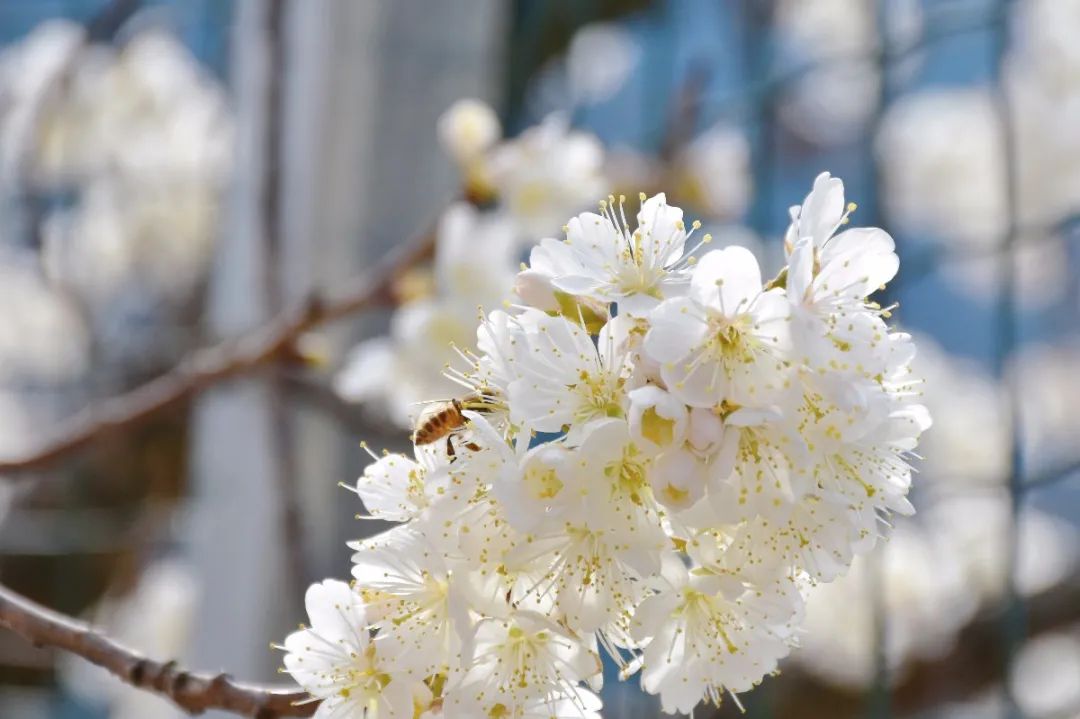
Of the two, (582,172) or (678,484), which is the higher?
(582,172)

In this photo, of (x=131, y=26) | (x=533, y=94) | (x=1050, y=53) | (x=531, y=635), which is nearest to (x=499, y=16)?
(x=533, y=94)

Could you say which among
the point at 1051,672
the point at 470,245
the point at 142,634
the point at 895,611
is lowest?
the point at 1051,672

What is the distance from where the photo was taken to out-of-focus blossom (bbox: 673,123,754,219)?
4.37 ft

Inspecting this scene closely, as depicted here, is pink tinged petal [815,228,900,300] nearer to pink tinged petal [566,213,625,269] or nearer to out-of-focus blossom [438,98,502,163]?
pink tinged petal [566,213,625,269]

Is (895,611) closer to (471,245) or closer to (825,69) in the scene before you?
(825,69)

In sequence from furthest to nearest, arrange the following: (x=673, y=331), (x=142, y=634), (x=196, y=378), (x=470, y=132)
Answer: (x=142, y=634) → (x=470, y=132) → (x=196, y=378) → (x=673, y=331)

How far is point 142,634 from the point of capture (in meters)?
1.74

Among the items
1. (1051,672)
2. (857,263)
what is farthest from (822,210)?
(1051,672)

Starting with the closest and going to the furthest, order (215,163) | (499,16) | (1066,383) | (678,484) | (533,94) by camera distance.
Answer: (678,484) → (499,16) → (533,94) → (1066,383) → (215,163)

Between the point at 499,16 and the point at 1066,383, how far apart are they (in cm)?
105

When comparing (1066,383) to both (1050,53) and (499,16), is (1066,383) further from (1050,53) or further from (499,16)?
A: (499,16)

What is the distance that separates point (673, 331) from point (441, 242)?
501 mm

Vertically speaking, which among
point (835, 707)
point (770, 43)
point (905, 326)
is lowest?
point (835, 707)

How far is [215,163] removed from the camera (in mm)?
1936
